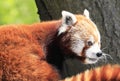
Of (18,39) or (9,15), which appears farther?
(9,15)

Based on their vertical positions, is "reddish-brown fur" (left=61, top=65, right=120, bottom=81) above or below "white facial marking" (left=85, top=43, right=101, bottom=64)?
below

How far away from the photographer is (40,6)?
19.3 ft

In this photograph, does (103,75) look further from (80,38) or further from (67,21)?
(67,21)

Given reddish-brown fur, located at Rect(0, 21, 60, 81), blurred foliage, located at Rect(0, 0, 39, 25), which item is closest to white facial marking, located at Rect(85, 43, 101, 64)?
reddish-brown fur, located at Rect(0, 21, 60, 81)

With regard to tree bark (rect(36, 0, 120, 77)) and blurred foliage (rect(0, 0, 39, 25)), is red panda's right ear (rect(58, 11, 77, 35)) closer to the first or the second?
tree bark (rect(36, 0, 120, 77))

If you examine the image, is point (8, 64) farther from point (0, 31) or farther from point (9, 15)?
point (9, 15)

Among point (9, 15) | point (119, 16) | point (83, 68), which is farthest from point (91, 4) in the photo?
point (9, 15)

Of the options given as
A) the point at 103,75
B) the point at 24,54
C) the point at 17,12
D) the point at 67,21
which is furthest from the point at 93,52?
the point at 17,12

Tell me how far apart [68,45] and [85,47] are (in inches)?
6.5

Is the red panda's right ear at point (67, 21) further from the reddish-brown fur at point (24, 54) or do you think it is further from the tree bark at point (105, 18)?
the tree bark at point (105, 18)

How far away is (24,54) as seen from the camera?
16.3 feet

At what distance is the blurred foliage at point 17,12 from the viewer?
37.7 feet

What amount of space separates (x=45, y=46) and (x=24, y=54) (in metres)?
0.31

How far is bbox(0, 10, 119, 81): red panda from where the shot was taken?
489 centimetres
